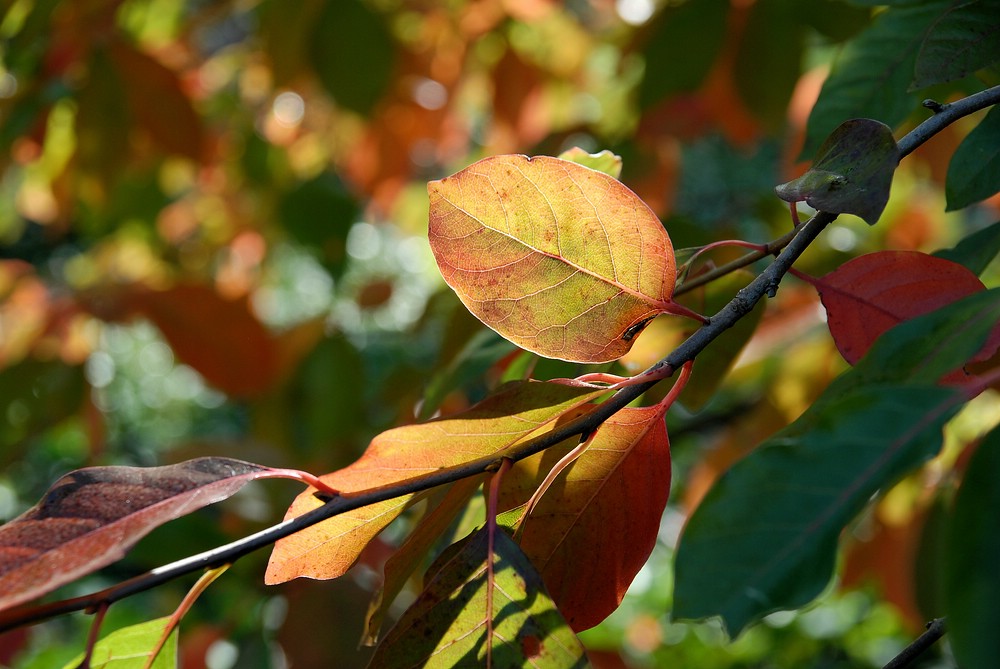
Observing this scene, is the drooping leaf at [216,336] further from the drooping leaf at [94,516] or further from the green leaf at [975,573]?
the green leaf at [975,573]

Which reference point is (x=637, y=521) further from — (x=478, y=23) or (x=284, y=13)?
(x=478, y=23)

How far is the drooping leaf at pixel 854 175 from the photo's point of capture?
0.31m

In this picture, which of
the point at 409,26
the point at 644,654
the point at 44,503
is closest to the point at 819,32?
the point at 44,503

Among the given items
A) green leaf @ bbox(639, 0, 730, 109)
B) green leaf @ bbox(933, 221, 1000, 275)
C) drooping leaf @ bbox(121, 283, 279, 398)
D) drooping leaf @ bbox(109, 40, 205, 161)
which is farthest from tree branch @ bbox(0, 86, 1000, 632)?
drooping leaf @ bbox(109, 40, 205, 161)

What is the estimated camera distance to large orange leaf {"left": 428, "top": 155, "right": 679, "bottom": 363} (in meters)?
0.35

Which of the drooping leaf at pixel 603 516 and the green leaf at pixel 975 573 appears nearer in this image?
the green leaf at pixel 975 573

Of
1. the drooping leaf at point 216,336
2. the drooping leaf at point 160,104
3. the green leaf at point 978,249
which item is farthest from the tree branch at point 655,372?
the drooping leaf at point 160,104

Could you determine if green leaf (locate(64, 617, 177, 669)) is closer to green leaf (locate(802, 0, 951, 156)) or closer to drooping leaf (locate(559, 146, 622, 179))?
drooping leaf (locate(559, 146, 622, 179))

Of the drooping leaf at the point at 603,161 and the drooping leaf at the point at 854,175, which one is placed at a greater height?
the drooping leaf at the point at 854,175

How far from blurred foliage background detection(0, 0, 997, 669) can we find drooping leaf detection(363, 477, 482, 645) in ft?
0.49

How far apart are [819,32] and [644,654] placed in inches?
53.9

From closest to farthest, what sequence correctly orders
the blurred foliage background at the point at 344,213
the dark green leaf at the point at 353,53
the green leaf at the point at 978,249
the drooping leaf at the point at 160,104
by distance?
the green leaf at the point at 978,249
the blurred foliage background at the point at 344,213
the dark green leaf at the point at 353,53
the drooping leaf at the point at 160,104

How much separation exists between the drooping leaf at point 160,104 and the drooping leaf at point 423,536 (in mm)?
1207

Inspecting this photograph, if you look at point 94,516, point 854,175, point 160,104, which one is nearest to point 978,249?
point 854,175
